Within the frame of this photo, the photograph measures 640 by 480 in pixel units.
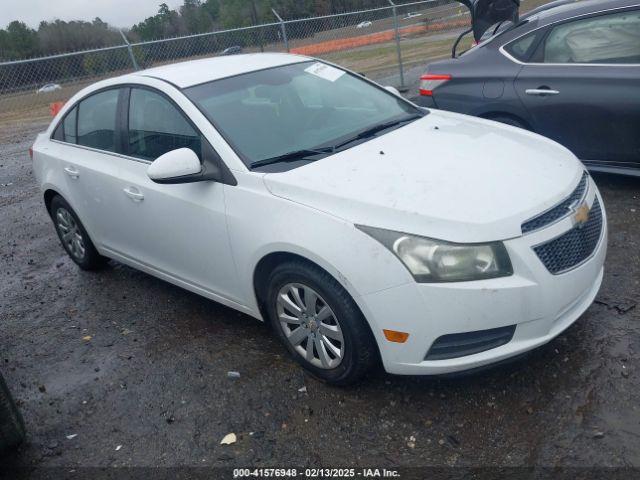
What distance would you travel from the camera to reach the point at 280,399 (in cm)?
324

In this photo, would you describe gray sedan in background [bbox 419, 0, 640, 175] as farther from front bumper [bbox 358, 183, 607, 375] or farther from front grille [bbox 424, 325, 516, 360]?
front grille [bbox 424, 325, 516, 360]

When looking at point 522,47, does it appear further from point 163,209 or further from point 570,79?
point 163,209

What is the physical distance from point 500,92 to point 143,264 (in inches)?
133

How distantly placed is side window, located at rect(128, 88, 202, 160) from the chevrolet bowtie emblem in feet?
6.98

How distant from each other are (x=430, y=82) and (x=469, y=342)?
3743mm

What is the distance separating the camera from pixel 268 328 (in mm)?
3965

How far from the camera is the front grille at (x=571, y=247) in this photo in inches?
109

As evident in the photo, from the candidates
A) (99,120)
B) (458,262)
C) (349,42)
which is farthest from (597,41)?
(349,42)

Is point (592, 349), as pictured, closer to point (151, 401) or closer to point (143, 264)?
point (151, 401)

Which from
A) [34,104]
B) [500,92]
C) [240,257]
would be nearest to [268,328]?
[240,257]

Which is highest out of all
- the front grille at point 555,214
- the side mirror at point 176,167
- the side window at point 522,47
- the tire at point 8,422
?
the side window at point 522,47

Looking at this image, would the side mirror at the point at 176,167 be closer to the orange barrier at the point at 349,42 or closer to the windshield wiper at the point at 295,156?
the windshield wiper at the point at 295,156

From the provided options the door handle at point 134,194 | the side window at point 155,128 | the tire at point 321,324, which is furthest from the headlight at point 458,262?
the door handle at point 134,194

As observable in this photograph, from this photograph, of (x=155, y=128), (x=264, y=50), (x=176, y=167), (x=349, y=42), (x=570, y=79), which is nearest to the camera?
(x=176, y=167)
